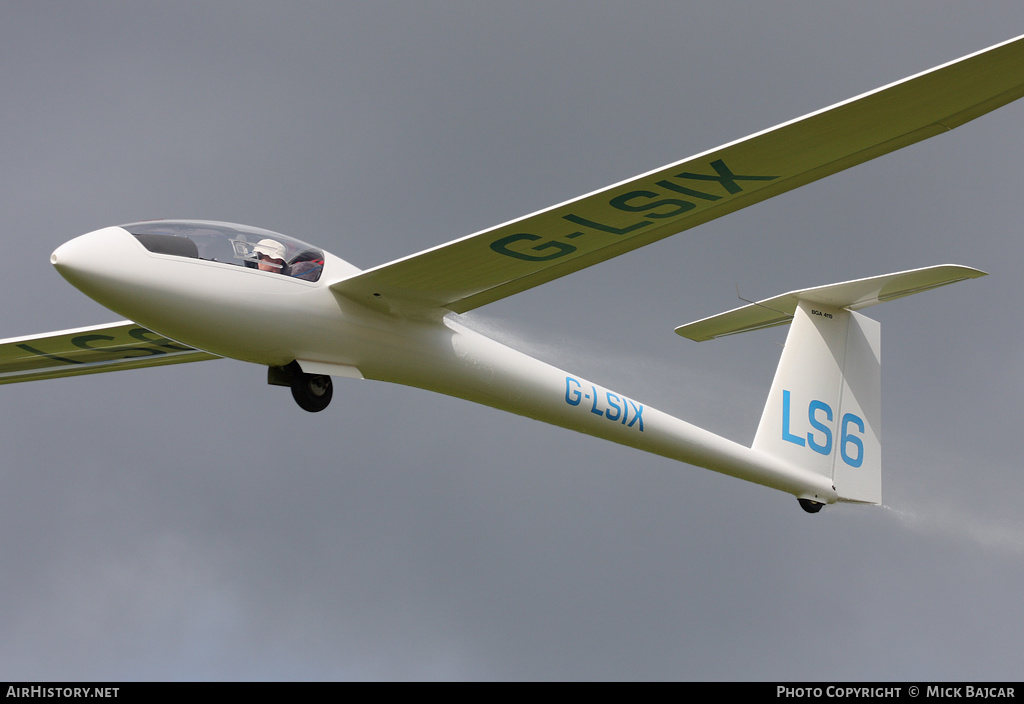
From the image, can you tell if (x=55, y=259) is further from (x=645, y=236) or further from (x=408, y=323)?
(x=645, y=236)

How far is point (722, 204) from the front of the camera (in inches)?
321

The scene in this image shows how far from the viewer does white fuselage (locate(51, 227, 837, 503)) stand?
7574mm

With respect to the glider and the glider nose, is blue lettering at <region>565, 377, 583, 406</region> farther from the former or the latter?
the glider nose

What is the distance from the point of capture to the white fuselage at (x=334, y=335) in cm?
757

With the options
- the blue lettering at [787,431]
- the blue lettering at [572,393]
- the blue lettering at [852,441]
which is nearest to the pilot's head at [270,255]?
the blue lettering at [572,393]

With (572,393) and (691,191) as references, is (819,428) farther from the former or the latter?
(691,191)

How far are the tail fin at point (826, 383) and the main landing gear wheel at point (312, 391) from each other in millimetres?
6294

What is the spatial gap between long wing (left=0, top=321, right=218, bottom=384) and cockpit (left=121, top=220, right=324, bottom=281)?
9.16ft

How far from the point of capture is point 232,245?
316 inches

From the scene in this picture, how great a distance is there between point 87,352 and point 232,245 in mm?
4274

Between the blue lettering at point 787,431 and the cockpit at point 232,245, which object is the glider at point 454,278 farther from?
the blue lettering at point 787,431

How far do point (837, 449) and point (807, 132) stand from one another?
7.26m

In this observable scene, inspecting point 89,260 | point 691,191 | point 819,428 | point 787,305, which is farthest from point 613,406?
point 89,260
